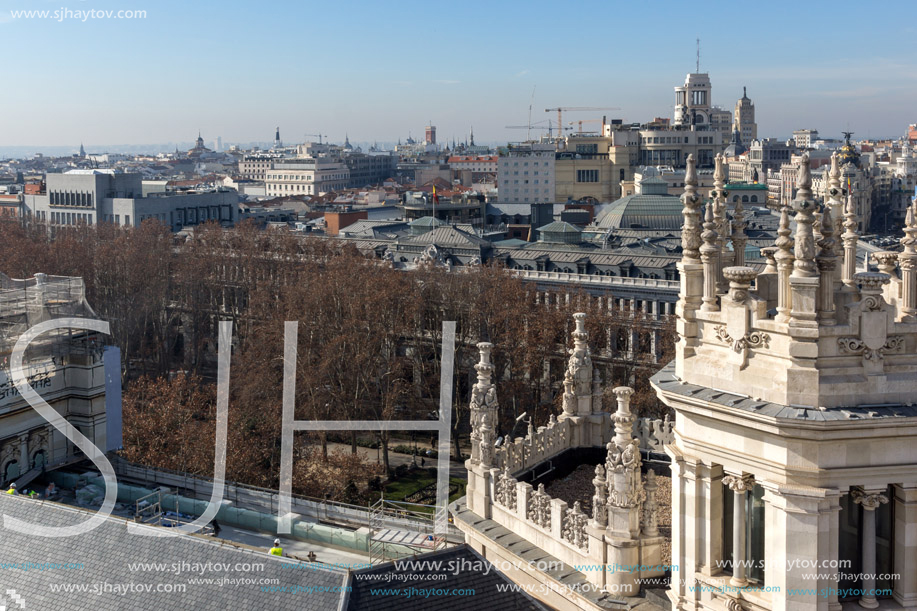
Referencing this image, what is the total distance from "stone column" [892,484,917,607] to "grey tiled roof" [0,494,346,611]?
29.5 ft

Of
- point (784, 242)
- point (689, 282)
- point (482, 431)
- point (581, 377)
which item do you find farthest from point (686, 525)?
point (581, 377)

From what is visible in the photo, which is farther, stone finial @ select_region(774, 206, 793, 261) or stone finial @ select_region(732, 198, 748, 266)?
stone finial @ select_region(732, 198, 748, 266)

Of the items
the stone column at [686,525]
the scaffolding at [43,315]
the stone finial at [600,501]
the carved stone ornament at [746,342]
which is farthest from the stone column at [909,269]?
the scaffolding at [43,315]

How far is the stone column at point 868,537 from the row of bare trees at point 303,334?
104 ft

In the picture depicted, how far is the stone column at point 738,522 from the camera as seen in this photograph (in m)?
14.8

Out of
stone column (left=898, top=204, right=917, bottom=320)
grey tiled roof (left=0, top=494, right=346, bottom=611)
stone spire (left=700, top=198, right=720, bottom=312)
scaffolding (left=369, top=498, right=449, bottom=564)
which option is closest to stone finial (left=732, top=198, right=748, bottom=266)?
stone spire (left=700, top=198, right=720, bottom=312)

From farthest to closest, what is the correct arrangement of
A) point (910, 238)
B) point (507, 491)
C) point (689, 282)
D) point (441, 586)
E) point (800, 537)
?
point (507, 491), point (441, 586), point (689, 282), point (910, 238), point (800, 537)

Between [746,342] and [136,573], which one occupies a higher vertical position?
[746,342]

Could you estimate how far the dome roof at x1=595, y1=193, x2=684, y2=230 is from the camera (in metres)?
104

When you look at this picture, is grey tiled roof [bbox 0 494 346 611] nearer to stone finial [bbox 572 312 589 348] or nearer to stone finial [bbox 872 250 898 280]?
stone finial [bbox 572 312 589 348]

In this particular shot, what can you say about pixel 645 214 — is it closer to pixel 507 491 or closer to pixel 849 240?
pixel 507 491

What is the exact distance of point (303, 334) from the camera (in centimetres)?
6612

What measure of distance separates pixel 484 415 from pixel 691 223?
7594mm

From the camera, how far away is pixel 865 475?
14102mm
